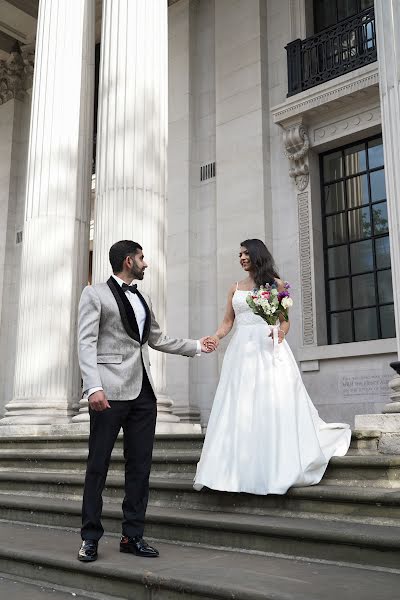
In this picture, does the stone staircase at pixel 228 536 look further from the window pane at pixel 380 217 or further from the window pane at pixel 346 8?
the window pane at pixel 346 8

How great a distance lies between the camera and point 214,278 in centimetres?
1253

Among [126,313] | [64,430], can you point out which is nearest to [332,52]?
[64,430]

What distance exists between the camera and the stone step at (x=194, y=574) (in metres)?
3.22

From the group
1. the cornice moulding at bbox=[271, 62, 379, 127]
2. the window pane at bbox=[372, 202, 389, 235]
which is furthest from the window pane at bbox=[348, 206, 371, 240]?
the cornice moulding at bbox=[271, 62, 379, 127]

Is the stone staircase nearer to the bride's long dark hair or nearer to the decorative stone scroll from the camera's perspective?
the bride's long dark hair

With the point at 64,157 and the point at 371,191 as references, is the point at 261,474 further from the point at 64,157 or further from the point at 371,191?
the point at 371,191

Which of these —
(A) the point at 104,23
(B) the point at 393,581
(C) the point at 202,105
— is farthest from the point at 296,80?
(B) the point at 393,581

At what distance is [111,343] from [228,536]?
1620mm

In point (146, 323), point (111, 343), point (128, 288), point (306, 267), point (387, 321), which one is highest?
point (306, 267)

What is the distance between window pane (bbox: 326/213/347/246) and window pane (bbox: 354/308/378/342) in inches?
55.6

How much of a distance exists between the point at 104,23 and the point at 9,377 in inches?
395

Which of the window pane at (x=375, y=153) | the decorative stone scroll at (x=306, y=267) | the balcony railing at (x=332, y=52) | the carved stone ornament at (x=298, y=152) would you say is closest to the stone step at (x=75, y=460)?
the decorative stone scroll at (x=306, y=267)

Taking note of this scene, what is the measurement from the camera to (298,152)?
11594 millimetres

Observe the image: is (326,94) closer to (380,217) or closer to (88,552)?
(380,217)
